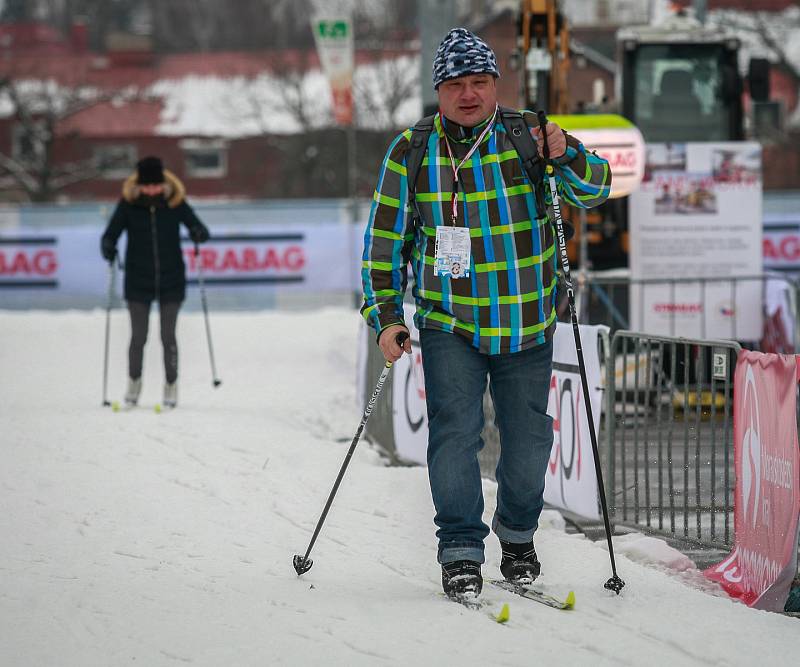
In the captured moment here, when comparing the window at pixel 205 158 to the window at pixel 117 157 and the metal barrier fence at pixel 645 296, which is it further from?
the metal barrier fence at pixel 645 296

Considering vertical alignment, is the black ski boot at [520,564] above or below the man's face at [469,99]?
below

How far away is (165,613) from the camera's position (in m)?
4.99

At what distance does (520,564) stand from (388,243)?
4.28 feet

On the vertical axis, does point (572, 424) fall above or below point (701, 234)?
below

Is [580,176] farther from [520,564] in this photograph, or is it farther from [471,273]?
[520,564]

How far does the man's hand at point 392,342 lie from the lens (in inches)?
207

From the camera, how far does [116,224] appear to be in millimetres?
11219

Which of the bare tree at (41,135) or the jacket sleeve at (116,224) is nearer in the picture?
the jacket sleeve at (116,224)

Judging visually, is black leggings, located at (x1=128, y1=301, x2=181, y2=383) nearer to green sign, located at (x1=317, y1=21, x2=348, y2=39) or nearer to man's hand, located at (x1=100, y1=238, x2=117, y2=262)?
man's hand, located at (x1=100, y1=238, x2=117, y2=262)

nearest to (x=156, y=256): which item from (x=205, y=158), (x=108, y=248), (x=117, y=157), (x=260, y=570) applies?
(x=108, y=248)

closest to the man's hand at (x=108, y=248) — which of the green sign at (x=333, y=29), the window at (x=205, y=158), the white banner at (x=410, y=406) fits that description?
the white banner at (x=410, y=406)

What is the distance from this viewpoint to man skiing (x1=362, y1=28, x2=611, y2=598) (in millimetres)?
5133

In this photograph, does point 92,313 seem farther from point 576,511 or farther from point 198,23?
point 198,23

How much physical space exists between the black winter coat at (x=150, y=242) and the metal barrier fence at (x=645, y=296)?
3.90 m
